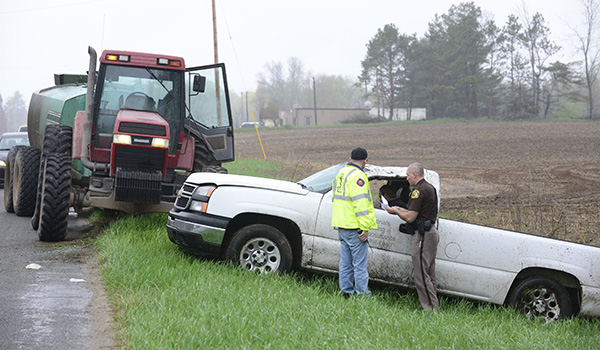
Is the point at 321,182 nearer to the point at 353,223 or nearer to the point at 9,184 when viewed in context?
the point at 353,223

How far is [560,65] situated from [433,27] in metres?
16.7

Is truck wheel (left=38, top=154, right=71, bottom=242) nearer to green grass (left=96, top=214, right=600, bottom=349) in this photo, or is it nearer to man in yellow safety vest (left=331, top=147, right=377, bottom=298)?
green grass (left=96, top=214, right=600, bottom=349)

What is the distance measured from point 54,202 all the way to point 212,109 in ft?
11.3

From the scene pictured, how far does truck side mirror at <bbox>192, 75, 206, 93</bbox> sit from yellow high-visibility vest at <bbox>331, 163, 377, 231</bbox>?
392cm

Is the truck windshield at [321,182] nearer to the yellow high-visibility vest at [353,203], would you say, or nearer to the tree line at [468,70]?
the yellow high-visibility vest at [353,203]

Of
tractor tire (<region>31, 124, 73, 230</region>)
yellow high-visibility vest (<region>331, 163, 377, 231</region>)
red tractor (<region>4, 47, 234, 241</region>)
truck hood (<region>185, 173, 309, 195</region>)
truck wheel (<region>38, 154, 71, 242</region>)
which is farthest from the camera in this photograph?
tractor tire (<region>31, 124, 73, 230</region>)

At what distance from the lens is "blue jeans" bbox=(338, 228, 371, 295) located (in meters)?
7.02

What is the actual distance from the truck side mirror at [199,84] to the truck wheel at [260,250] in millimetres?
3612

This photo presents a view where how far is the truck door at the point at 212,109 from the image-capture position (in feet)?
36.2

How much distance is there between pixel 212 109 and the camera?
11.6 meters

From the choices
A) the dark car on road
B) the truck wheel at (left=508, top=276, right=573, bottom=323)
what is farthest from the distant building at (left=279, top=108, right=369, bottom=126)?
the truck wheel at (left=508, top=276, right=573, bottom=323)

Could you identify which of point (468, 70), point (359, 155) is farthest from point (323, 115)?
point (359, 155)

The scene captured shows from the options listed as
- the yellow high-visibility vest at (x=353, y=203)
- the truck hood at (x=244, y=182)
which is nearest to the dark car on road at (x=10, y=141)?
the truck hood at (x=244, y=182)

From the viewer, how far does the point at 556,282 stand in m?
7.61
